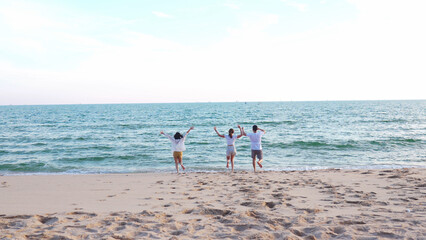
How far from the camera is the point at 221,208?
5668 millimetres

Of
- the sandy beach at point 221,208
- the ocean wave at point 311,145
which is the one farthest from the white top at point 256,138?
the ocean wave at point 311,145

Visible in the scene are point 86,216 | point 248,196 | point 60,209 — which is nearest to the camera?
point 86,216

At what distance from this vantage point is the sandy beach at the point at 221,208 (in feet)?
14.3

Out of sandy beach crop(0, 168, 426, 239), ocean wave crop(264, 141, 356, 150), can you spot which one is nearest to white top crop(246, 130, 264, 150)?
sandy beach crop(0, 168, 426, 239)

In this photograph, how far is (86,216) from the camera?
5328 mm

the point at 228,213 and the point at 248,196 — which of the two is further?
the point at 248,196

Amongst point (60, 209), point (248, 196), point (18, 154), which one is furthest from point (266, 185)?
point (18, 154)

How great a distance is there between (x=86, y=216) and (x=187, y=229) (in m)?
2.12

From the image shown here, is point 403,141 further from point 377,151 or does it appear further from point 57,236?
point 57,236

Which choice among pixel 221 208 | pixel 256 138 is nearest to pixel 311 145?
pixel 256 138

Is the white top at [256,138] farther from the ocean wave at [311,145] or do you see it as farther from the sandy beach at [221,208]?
the ocean wave at [311,145]

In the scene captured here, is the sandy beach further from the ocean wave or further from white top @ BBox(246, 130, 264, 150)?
the ocean wave

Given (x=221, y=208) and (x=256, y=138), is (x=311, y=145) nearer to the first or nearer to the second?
(x=256, y=138)

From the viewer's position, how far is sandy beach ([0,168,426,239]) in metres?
4.35
